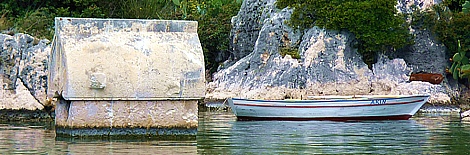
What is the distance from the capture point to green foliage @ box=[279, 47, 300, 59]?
3684 cm

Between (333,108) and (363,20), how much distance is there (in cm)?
908

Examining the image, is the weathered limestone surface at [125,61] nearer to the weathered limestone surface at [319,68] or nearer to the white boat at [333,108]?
the white boat at [333,108]

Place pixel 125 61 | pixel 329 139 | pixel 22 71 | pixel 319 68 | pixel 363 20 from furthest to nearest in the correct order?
pixel 363 20 < pixel 319 68 < pixel 22 71 < pixel 329 139 < pixel 125 61

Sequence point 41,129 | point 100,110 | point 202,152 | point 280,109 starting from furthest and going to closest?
point 280,109, point 41,129, point 100,110, point 202,152

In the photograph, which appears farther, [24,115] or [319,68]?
[319,68]

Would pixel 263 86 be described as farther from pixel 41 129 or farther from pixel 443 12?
pixel 41 129

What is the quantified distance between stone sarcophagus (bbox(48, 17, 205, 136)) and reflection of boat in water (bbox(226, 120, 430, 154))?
1368mm

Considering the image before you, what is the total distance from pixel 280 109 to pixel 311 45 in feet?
27.8

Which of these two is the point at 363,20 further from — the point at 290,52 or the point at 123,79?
the point at 123,79

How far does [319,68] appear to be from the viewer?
3644 centimetres

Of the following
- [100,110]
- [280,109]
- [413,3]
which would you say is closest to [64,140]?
[100,110]

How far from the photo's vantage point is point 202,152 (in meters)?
14.6

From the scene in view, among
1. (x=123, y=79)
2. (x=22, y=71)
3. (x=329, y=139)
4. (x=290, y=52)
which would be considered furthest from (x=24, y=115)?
(x=290, y=52)

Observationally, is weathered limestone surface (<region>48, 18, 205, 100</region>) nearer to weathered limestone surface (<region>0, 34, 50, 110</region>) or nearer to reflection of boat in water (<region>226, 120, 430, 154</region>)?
reflection of boat in water (<region>226, 120, 430, 154</region>)
